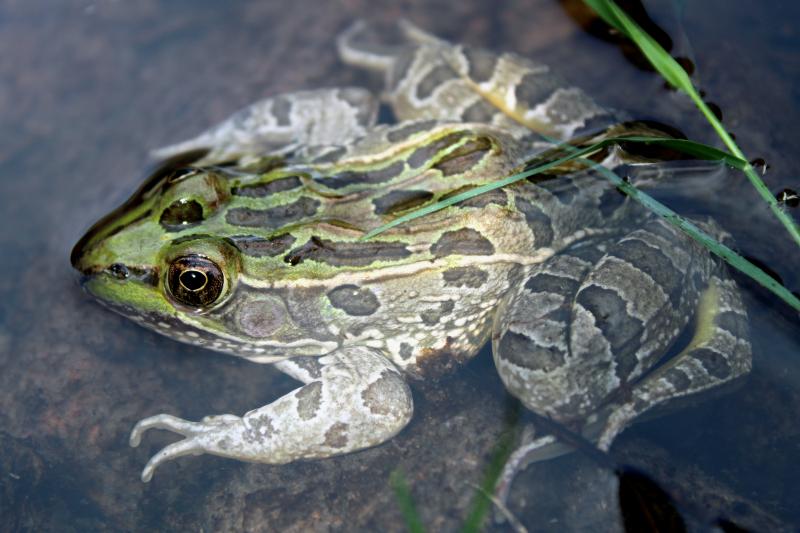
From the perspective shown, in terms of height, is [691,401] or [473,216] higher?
[473,216]

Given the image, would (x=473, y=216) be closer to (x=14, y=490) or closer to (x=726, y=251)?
(x=726, y=251)

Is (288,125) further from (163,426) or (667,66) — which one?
(667,66)

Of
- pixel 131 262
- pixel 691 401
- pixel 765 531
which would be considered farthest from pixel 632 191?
pixel 131 262

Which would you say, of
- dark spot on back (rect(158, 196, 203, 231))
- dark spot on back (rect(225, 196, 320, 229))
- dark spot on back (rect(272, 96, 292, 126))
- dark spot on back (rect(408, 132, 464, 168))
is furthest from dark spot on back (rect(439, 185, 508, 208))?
dark spot on back (rect(272, 96, 292, 126))

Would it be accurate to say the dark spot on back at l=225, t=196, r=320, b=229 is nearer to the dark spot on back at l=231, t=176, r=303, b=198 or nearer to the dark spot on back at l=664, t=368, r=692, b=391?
the dark spot on back at l=231, t=176, r=303, b=198

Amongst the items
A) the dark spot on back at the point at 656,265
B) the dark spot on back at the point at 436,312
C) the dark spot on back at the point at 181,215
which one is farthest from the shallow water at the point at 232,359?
the dark spot on back at the point at 181,215

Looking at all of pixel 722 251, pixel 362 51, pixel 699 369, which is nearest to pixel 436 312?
pixel 699 369
